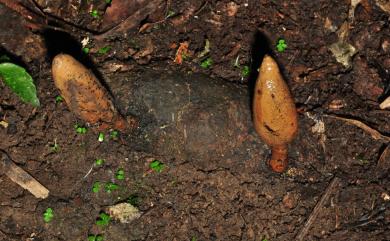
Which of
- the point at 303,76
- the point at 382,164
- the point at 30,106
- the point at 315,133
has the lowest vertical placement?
the point at 382,164

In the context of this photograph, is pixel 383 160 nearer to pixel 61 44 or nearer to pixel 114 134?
pixel 114 134

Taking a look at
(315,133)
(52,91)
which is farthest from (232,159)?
(52,91)

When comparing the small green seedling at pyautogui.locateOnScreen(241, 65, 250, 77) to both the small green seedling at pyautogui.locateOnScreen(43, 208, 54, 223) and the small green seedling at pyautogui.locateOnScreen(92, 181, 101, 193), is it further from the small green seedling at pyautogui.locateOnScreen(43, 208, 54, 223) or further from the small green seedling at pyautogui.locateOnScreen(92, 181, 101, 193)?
the small green seedling at pyautogui.locateOnScreen(43, 208, 54, 223)

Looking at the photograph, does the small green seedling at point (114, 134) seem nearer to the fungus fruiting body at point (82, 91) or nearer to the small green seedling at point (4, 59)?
the fungus fruiting body at point (82, 91)

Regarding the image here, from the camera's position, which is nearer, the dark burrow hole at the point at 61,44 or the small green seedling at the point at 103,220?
the small green seedling at the point at 103,220

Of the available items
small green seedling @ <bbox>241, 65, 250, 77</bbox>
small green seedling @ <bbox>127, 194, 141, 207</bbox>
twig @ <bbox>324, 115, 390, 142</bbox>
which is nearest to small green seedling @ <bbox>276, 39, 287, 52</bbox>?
small green seedling @ <bbox>241, 65, 250, 77</bbox>

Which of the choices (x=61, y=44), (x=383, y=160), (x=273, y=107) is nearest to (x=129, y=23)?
(x=61, y=44)

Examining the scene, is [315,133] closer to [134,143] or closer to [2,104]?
[134,143]

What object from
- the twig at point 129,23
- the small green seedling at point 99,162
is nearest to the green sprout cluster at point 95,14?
the twig at point 129,23
